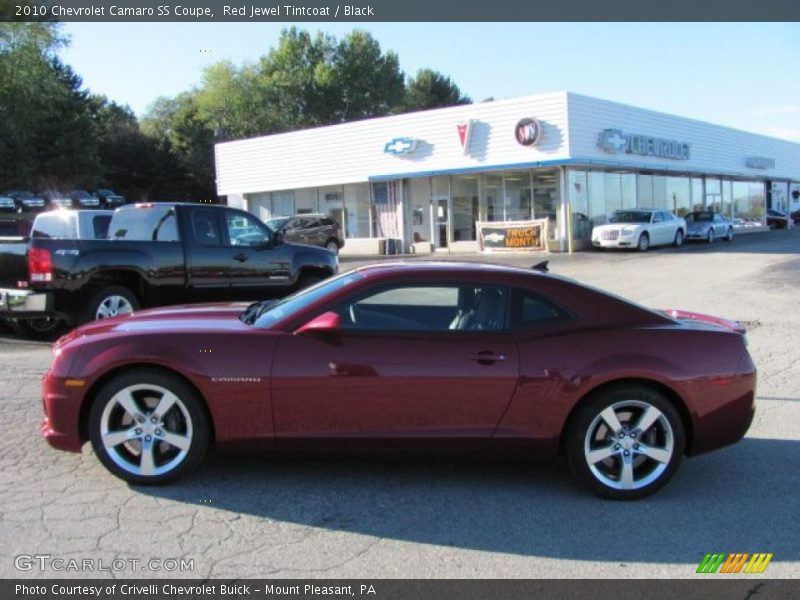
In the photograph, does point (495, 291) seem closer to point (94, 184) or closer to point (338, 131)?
point (338, 131)

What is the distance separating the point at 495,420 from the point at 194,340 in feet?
6.17

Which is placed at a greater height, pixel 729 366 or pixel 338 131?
pixel 338 131

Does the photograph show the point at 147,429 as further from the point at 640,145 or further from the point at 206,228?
the point at 640,145

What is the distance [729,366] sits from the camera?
4.53 metres

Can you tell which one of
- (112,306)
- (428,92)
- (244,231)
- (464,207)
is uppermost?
(428,92)

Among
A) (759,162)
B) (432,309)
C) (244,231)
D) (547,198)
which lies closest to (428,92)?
(759,162)

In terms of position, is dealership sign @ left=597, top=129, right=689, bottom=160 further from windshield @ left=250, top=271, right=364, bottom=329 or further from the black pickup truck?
windshield @ left=250, top=271, right=364, bottom=329

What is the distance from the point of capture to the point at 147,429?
14.4 feet

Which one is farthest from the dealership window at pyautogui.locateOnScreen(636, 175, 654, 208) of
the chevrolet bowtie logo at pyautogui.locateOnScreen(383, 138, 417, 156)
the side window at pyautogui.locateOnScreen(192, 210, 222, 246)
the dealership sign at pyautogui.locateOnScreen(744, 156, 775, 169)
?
the side window at pyautogui.locateOnScreen(192, 210, 222, 246)

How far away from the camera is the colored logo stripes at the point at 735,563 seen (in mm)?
3589

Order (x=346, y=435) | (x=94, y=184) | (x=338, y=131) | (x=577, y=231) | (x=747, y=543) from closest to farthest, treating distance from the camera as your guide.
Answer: (x=747, y=543), (x=346, y=435), (x=577, y=231), (x=338, y=131), (x=94, y=184)

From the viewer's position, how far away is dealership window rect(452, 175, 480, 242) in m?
30.5

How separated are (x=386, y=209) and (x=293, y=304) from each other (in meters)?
28.1
